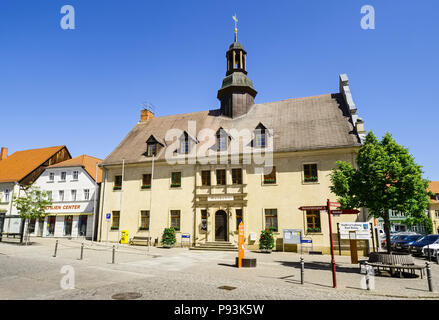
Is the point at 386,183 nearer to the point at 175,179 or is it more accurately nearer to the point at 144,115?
the point at 175,179

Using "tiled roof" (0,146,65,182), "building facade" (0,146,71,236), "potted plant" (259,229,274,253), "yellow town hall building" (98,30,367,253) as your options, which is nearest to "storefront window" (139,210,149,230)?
"yellow town hall building" (98,30,367,253)

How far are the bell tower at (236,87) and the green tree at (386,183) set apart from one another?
16.5 meters

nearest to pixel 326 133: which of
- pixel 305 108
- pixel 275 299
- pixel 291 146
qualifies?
pixel 291 146

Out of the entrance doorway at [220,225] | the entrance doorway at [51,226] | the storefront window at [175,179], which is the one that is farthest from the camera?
the entrance doorway at [51,226]

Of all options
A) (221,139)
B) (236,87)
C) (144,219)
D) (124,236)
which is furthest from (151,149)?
(236,87)

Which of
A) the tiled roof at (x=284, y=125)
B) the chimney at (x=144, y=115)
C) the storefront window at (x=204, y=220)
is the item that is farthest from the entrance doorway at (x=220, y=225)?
the chimney at (x=144, y=115)

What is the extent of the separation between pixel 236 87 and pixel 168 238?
54.3 feet

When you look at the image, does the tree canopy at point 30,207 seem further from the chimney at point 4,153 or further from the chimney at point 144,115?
the chimney at point 4,153

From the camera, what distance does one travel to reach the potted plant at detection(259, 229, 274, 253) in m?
22.1

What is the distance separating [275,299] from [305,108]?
75.6 ft

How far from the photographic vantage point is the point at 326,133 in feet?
79.9

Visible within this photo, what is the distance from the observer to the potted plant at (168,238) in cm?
2483

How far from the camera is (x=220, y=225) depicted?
82.1 feet
